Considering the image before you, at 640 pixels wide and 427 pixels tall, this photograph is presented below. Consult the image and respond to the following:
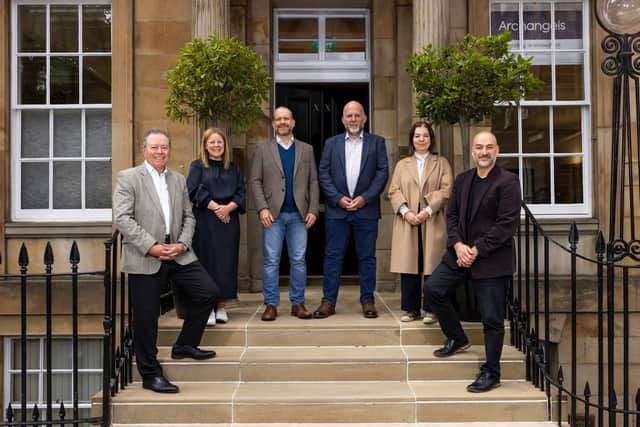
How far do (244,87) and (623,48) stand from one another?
317 centimetres

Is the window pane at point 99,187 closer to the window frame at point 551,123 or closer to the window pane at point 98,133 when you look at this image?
the window pane at point 98,133

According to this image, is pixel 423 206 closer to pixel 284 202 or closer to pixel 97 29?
pixel 284 202

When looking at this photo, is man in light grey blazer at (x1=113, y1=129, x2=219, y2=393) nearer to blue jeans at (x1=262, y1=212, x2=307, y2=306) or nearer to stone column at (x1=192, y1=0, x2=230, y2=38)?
blue jeans at (x1=262, y1=212, x2=307, y2=306)

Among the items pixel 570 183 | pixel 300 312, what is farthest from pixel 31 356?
pixel 570 183

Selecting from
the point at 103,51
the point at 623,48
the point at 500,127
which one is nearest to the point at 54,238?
the point at 103,51

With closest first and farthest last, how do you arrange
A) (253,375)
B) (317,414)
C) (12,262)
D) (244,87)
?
(317,414), (253,375), (244,87), (12,262)

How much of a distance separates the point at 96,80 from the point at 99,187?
1.23 metres

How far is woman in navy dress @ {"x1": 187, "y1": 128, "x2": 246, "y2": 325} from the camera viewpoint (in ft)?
18.9

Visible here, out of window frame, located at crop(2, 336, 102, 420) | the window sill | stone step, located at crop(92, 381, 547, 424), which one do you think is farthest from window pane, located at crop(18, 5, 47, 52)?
stone step, located at crop(92, 381, 547, 424)

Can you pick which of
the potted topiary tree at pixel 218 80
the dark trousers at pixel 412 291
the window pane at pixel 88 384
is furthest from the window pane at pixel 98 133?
the dark trousers at pixel 412 291

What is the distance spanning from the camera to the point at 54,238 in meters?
7.82

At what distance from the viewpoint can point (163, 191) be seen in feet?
16.5

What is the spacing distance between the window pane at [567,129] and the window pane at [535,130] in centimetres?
10

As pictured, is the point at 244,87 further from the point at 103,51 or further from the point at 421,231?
the point at 103,51
